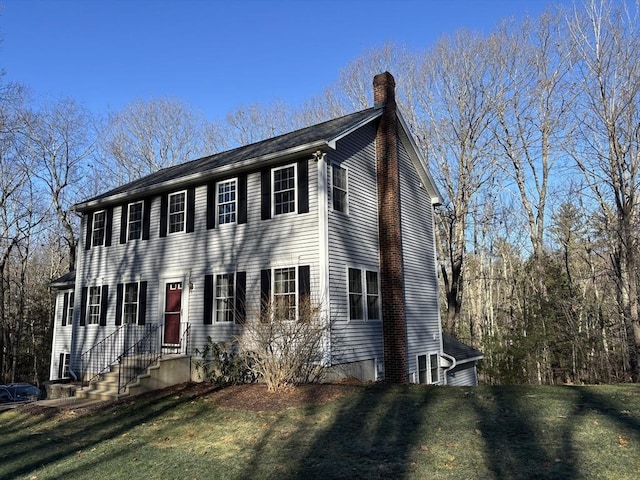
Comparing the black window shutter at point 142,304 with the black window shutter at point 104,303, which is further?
the black window shutter at point 104,303

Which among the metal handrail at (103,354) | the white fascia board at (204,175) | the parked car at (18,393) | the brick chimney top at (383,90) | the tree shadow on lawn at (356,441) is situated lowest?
the parked car at (18,393)

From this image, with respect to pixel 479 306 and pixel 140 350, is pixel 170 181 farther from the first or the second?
pixel 479 306

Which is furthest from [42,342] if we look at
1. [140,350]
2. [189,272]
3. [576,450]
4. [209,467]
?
[576,450]

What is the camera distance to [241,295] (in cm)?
1288

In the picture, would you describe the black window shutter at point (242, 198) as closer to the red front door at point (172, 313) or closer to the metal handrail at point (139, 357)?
the red front door at point (172, 313)

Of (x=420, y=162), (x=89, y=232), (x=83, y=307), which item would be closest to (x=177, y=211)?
(x=89, y=232)

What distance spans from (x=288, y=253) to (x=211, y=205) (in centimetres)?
344

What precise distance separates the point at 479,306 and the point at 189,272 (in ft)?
80.6

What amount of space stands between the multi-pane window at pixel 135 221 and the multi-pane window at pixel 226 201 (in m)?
3.84

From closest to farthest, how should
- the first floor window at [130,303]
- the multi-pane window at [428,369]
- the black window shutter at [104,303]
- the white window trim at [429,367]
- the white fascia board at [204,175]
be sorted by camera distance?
the white fascia board at [204,175], the white window trim at [429,367], the multi-pane window at [428,369], the first floor window at [130,303], the black window shutter at [104,303]

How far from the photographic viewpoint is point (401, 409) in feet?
26.5

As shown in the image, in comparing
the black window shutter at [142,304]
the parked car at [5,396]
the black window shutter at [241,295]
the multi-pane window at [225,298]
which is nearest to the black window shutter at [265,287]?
the black window shutter at [241,295]

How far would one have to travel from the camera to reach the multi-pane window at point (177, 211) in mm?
14930

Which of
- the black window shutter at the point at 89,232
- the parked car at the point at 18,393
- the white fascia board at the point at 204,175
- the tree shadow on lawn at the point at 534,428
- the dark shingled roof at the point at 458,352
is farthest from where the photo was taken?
the parked car at the point at 18,393
